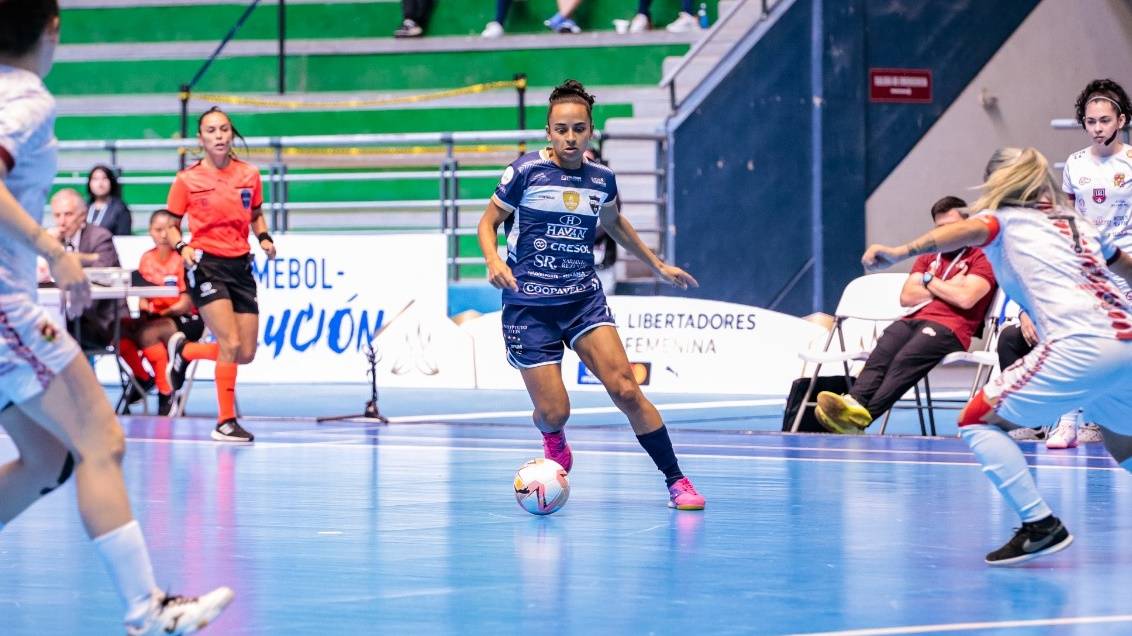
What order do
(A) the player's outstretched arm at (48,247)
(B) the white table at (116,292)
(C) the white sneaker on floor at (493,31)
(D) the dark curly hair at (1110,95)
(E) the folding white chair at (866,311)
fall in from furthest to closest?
(C) the white sneaker on floor at (493,31), (B) the white table at (116,292), (E) the folding white chair at (866,311), (D) the dark curly hair at (1110,95), (A) the player's outstretched arm at (48,247)

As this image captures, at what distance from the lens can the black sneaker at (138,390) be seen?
13.0 meters

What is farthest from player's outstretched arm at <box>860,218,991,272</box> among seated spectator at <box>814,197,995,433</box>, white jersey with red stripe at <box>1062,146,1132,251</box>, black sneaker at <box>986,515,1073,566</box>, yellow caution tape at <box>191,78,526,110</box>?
yellow caution tape at <box>191,78,526,110</box>

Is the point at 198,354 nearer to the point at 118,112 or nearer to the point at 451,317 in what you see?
the point at 451,317

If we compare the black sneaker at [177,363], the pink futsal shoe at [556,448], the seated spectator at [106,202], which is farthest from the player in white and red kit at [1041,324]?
the seated spectator at [106,202]

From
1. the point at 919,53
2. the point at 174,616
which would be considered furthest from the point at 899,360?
the point at 174,616

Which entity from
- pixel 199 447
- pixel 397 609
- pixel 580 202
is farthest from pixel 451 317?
pixel 397 609

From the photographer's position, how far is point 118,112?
20.4 metres

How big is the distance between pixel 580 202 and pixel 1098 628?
11.7ft

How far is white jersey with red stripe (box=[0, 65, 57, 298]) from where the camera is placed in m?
4.09

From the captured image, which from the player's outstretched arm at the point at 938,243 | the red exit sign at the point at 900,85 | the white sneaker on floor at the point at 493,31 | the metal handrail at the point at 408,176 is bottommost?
the player's outstretched arm at the point at 938,243

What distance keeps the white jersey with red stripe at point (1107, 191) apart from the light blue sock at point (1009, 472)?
413 centimetres

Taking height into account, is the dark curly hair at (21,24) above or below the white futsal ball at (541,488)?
above

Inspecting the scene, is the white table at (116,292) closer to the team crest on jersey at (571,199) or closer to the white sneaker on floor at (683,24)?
the team crest on jersey at (571,199)

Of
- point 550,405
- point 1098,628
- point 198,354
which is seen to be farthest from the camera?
point 198,354
